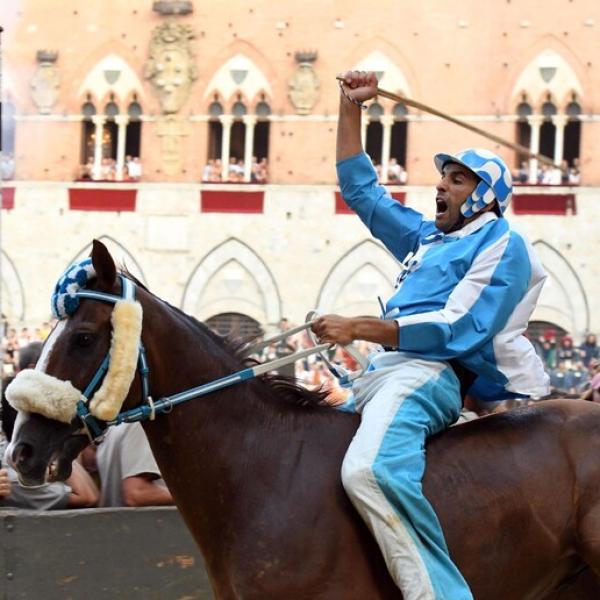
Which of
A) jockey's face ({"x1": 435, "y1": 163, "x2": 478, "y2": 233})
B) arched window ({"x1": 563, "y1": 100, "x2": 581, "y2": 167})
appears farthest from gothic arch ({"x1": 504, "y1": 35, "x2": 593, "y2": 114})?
jockey's face ({"x1": 435, "y1": 163, "x2": 478, "y2": 233})

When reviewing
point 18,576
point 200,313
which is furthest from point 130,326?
point 200,313

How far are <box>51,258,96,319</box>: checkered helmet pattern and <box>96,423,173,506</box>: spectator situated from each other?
2062mm

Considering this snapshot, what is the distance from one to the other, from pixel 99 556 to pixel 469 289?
8.56ft

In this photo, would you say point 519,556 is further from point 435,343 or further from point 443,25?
point 443,25

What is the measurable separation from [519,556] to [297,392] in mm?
1057

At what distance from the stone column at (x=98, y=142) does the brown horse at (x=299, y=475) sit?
26621 millimetres

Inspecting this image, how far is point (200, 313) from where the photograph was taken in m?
29.3

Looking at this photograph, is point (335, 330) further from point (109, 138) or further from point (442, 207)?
point (109, 138)

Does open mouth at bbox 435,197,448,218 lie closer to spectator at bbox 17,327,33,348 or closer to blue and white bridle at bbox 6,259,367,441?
blue and white bridle at bbox 6,259,367,441

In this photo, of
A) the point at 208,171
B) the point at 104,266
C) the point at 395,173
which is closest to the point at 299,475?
the point at 104,266

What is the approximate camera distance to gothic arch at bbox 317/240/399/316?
28.6 meters

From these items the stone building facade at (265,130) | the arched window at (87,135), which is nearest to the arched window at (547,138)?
the stone building facade at (265,130)

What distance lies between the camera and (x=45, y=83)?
3083 centimetres

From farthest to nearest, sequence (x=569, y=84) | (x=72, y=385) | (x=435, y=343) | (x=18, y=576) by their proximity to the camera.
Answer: (x=569, y=84) < (x=18, y=576) < (x=435, y=343) < (x=72, y=385)
